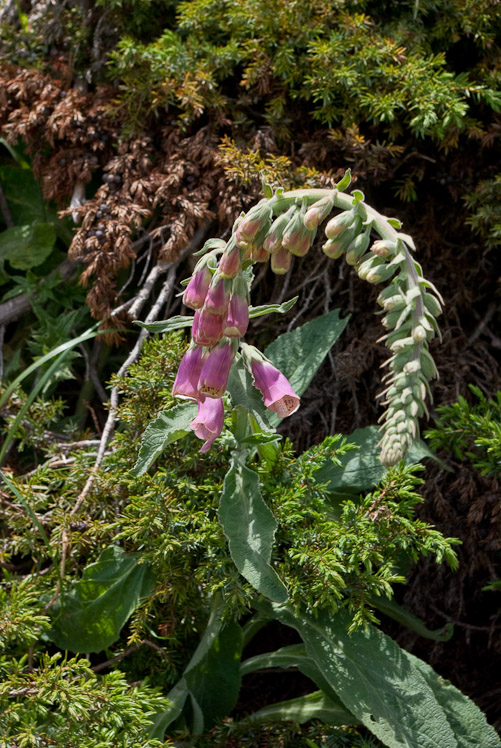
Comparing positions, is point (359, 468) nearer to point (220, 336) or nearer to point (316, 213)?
point (220, 336)

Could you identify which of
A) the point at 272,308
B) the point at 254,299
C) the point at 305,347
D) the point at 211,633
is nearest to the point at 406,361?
the point at 272,308

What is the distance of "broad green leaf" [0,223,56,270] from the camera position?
9.05 feet

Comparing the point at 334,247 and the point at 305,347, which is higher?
the point at 334,247

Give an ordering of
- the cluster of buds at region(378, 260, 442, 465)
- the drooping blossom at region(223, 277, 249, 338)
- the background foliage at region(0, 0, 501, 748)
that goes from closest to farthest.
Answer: the cluster of buds at region(378, 260, 442, 465) < the drooping blossom at region(223, 277, 249, 338) < the background foliage at region(0, 0, 501, 748)

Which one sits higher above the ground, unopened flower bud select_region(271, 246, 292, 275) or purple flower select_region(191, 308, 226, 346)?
unopened flower bud select_region(271, 246, 292, 275)

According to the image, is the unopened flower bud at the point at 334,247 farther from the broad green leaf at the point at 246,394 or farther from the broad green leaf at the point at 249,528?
the broad green leaf at the point at 249,528

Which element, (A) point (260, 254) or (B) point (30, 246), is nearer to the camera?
(A) point (260, 254)

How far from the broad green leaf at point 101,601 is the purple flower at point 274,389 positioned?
63 cm

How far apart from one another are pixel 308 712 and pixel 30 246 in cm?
190

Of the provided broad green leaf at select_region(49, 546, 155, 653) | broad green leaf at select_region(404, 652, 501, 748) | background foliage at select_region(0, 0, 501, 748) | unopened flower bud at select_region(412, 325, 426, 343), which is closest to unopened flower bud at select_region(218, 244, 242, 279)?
unopened flower bud at select_region(412, 325, 426, 343)

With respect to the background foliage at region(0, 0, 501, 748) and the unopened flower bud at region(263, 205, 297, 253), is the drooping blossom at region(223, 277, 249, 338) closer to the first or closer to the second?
the unopened flower bud at region(263, 205, 297, 253)

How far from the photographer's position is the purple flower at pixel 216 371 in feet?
4.98

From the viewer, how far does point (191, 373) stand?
1608mm

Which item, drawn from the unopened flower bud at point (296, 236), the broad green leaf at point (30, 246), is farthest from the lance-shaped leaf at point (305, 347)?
the broad green leaf at point (30, 246)
